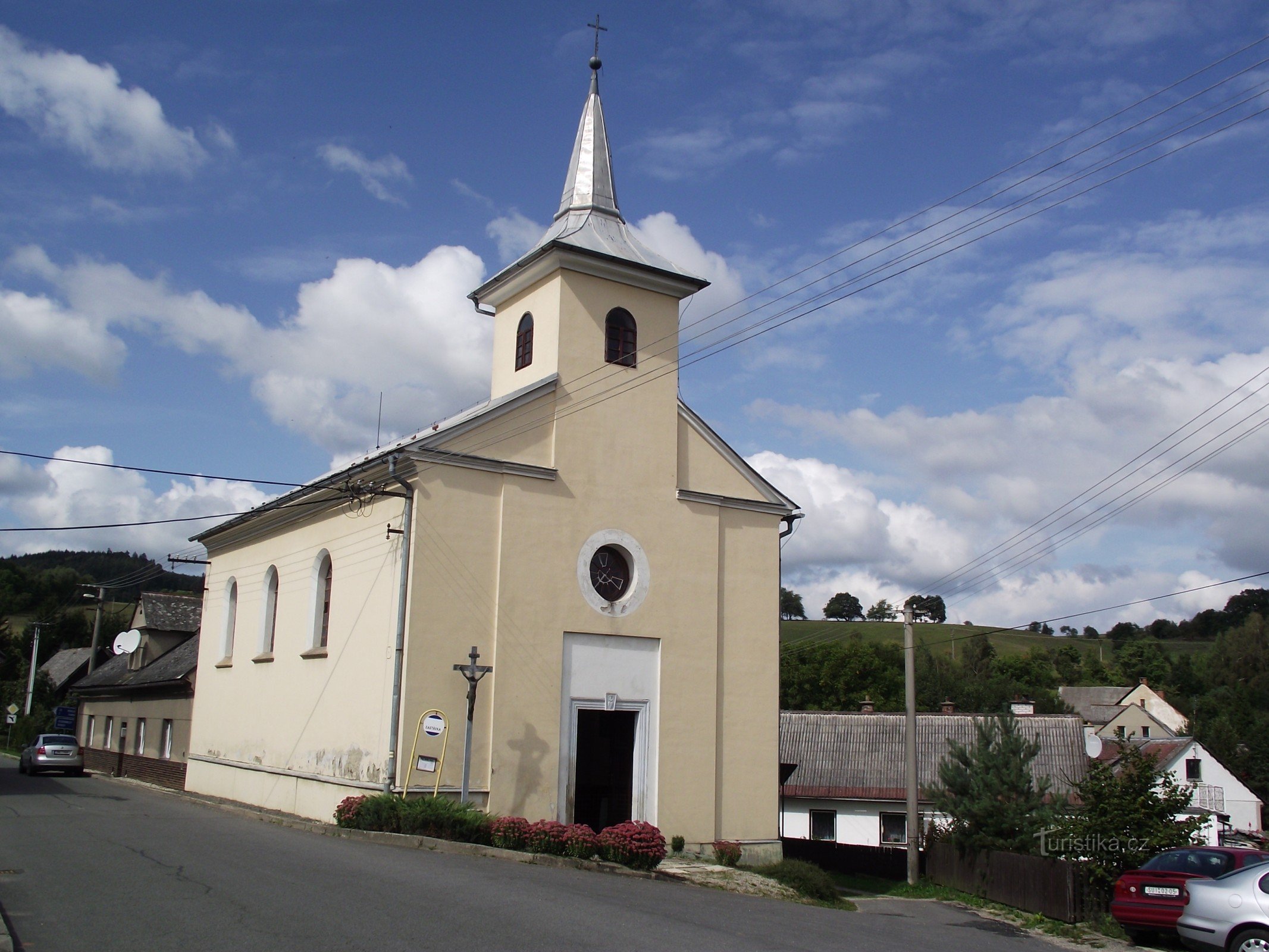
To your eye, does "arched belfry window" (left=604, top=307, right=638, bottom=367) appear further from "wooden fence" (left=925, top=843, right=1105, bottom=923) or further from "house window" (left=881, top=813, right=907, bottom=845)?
"house window" (left=881, top=813, right=907, bottom=845)

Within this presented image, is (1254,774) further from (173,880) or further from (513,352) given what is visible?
(173,880)

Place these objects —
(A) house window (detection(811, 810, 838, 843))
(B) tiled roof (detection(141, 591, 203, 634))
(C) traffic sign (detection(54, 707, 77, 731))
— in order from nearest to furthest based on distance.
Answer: (A) house window (detection(811, 810, 838, 843)) < (B) tiled roof (detection(141, 591, 203, 634)) < (C) traffic sign (detection(54, 707, 77, 731))

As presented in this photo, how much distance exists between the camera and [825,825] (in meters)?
37.3

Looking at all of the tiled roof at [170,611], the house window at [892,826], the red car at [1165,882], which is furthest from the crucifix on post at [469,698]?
the tiled roof at [170,611]

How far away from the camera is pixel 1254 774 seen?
69500 mm

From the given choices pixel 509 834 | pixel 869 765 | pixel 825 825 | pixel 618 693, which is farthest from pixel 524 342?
pixel 869 765

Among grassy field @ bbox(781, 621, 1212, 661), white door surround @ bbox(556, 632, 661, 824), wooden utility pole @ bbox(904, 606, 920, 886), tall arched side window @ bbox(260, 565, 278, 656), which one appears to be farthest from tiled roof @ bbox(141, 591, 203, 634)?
grassy field @ bbox(781, 621, 1212, 661)

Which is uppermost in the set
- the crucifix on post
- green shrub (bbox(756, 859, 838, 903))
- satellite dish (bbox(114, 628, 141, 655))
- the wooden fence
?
satellite dish (bbox(114, 628, 141, 655))

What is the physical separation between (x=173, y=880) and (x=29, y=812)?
426 inches

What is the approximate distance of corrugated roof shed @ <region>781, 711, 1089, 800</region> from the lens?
37.2 metres

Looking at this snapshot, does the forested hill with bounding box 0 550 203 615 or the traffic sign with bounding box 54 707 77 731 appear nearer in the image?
the traffic sign with bounding box 54 707 77 731

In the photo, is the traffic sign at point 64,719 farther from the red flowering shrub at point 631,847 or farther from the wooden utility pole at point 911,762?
the red flowering shrub at point 631,847

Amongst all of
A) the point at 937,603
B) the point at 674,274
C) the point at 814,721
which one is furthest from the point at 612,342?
the point at 814,721

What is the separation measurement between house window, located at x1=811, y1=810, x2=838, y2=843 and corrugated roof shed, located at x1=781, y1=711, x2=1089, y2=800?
0.79 m
